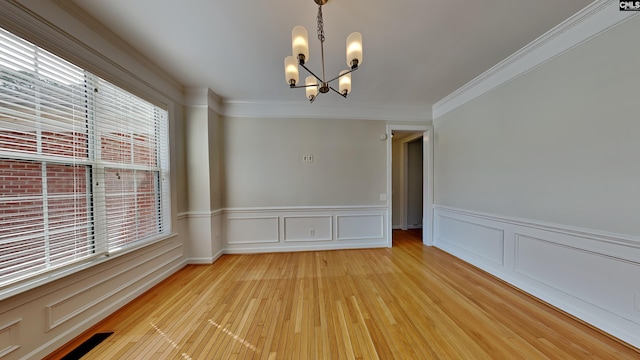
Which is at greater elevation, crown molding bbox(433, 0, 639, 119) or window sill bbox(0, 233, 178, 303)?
crown molding bbox(433, 0, 639, 119)

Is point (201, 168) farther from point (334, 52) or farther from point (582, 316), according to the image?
point (582, 316)

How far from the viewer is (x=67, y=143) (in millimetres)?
1645

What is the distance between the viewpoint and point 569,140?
1.91 metres

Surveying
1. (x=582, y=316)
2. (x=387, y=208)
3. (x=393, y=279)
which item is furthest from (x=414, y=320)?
(x=387, y=208)

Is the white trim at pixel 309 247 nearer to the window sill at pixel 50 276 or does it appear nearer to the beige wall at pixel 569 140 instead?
Result: the window sill at pixel 50 276

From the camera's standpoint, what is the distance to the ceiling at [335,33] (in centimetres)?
162

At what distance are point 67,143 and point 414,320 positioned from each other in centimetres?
336

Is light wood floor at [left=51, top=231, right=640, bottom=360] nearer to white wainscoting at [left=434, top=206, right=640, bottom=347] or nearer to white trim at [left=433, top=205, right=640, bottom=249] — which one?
white wainscoting at [left=434, top=206, right=640, bottom=347]

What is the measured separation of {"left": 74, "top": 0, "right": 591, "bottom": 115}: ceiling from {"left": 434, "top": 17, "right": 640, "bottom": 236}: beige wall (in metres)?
0.44

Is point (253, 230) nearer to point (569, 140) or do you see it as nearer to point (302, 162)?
point (302, 162)

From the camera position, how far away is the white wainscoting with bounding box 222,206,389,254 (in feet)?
11.7

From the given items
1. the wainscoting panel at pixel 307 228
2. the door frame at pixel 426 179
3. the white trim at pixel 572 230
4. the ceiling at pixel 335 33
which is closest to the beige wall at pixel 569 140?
the white trim at pixel 572 230

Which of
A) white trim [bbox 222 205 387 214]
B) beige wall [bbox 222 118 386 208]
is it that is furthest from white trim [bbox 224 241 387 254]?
beige wall [bbox 222 118 386 208]

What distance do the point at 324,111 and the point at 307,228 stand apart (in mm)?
2180
